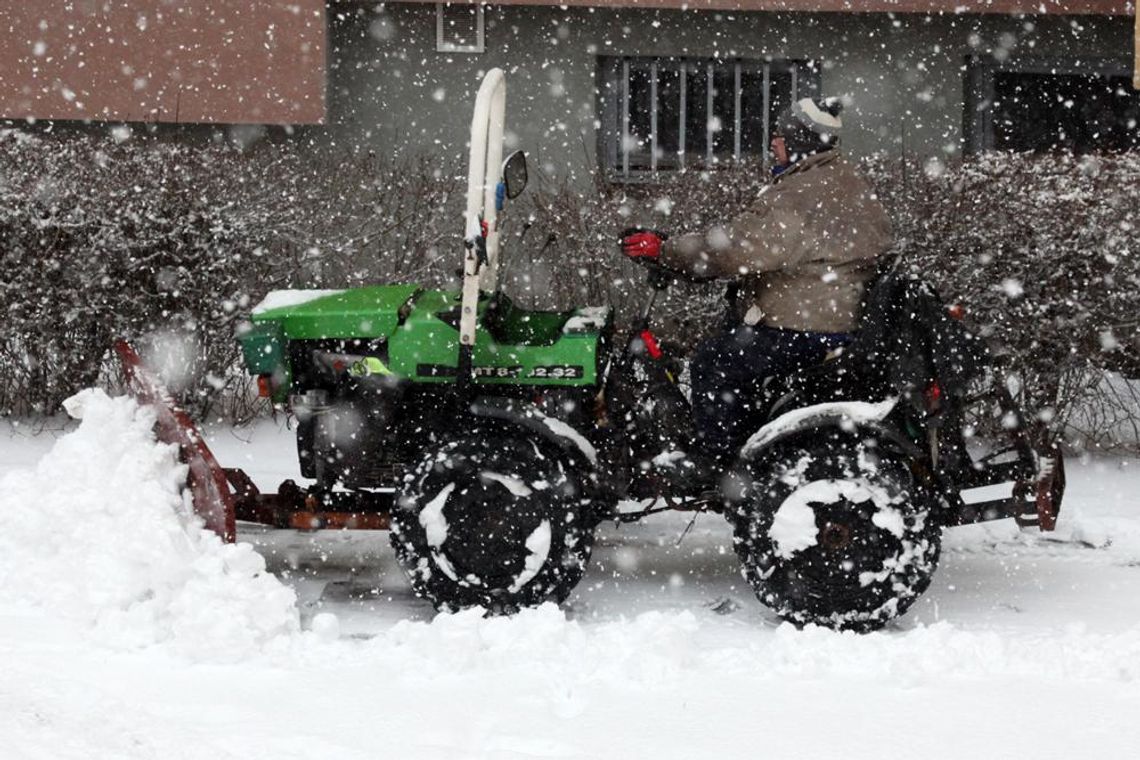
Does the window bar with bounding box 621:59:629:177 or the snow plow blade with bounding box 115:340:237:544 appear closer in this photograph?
the snow plow blade with bounding box 115:340:237:544

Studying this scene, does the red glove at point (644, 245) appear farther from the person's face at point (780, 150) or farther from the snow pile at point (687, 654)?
the snow pile at point (687, 654)

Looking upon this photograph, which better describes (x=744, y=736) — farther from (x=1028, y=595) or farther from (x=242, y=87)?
(x=242, y=87)

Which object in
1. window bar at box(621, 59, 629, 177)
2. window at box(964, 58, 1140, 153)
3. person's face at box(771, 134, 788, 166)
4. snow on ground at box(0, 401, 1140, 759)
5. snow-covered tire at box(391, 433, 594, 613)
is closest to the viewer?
snow on ground at box(0, 401, 1140, 759)

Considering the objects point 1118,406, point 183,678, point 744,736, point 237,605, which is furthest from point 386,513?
point 1118,406

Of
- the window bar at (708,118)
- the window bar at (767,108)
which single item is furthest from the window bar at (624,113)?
the window bar at (767,108)

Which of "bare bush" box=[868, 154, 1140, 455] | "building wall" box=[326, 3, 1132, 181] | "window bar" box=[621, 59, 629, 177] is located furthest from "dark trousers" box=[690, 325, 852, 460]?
"window bar" box=[621, 59, 629, 177]

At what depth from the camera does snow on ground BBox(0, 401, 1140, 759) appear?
4.20 m

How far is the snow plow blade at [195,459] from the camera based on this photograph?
543 centimetres

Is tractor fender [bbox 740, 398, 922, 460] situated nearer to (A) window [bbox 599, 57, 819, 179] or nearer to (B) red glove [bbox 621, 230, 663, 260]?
(B) red glove [bbox 621, 230, 663, 260]

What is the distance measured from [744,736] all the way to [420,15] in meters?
9.97

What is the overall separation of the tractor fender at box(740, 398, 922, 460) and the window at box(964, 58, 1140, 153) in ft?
30.7

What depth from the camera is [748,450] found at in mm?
5395

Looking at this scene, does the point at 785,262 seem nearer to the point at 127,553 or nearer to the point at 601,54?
the point at 127,553

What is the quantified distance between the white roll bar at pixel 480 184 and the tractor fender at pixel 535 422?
0.28 meters
